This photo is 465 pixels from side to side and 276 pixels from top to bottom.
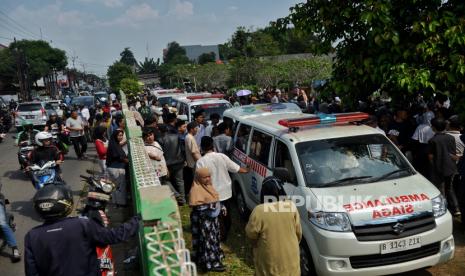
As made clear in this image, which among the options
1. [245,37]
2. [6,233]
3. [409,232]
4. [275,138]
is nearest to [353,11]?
[275,138]

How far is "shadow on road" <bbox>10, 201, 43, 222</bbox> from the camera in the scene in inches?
330

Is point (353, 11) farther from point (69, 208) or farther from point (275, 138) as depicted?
point (69, 208)

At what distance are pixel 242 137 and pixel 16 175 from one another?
25.7 feet

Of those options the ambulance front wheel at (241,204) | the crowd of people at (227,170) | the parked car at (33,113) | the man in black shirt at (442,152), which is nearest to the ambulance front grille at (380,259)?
the crowd of people at (227,170)

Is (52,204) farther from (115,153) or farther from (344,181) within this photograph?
(115,153)

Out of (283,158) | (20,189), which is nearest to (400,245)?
(283,158)

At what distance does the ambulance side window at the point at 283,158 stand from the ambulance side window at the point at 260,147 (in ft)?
0.84

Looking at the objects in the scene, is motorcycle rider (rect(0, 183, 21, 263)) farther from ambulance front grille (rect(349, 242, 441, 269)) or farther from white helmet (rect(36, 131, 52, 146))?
ambulance front grille (rect(349, 242, 441, 269))

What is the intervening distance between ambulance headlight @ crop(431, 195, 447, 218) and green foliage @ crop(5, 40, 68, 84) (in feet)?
183

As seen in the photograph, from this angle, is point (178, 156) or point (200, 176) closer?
point (200, 176)

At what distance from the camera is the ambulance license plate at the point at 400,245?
453 centimetres

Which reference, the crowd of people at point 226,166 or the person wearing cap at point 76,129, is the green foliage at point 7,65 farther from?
the crowd of people at point 226,166

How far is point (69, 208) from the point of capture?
10.2 ft

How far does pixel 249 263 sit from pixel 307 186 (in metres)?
1.47
